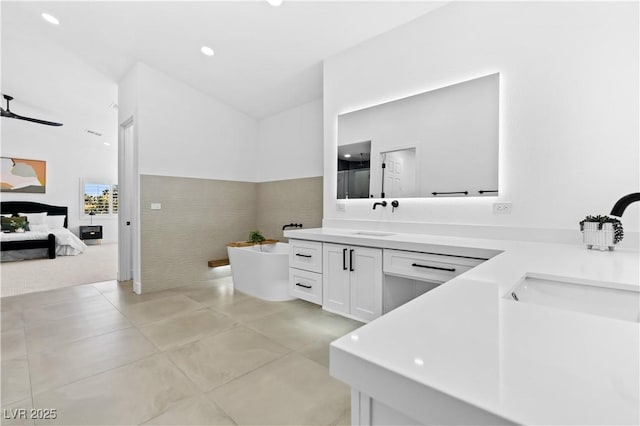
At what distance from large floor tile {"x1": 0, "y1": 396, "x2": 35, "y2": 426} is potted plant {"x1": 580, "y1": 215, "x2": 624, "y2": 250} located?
3145 millimetres

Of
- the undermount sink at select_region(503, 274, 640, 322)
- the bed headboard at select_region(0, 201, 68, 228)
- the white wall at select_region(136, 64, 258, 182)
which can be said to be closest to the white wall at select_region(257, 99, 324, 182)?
the white wall at select_region(136, 64, 258, 182)

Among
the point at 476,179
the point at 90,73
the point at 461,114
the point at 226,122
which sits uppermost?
the point at 90,73

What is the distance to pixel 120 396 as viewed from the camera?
176cm

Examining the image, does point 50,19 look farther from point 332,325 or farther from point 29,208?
point 29,208

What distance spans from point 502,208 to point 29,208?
9.74 m

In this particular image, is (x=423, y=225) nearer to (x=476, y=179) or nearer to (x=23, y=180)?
(x=476, y=179)

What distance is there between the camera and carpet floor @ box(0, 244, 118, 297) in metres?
4.09

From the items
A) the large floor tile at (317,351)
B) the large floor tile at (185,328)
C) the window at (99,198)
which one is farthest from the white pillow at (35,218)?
the large floor tile at (317,351)

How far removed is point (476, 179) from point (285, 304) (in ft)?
7.69

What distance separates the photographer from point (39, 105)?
5707 mm

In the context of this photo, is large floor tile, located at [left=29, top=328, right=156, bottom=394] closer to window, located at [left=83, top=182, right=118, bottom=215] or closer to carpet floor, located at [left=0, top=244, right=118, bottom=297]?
carpet floor, located at [left=0, top=244, right=118, bottom=297]

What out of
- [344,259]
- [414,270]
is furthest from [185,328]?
[414,270]

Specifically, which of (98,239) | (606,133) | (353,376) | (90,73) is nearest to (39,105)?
(90,73)

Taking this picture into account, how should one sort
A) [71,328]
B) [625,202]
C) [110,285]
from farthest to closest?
[110,285] < [71,328] < [625,202]
